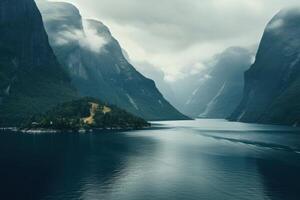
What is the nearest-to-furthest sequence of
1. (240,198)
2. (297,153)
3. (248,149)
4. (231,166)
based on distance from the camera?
(240,198) → (231,166) → (297,153) → (248,149)

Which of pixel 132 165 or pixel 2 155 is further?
pixel 2 155

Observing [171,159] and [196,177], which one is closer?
[196,177]

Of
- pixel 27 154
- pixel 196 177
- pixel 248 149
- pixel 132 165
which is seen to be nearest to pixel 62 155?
pixel 27 154

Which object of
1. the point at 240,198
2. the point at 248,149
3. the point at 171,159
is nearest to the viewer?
the point at 240,198

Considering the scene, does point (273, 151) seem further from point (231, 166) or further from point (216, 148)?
point (231, 166)

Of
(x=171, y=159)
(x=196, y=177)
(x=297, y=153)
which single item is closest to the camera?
(x=196, y=177)

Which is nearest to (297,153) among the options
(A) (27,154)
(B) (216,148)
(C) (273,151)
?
(C) (273,151)

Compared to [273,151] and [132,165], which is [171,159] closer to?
[132,165]

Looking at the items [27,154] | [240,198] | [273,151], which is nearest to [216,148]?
[273,151]

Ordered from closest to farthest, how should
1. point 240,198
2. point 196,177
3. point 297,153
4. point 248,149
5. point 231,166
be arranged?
point 240,198
point 196,177
point 231,166
point 297,153
point 248,149
